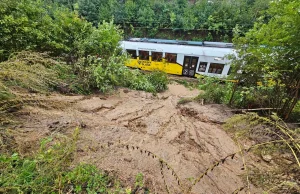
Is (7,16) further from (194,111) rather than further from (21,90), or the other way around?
(194,111)

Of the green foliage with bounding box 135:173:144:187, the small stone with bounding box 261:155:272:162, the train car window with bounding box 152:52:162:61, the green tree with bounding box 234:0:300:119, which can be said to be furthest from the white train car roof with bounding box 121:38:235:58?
the green foliage with bounding box 135:173:144:187

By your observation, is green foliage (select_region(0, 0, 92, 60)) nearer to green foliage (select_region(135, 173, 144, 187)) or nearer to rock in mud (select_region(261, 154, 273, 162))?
green foliage (select_region(135, 173, 144, 187))

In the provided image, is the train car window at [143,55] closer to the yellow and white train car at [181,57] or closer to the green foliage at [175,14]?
the yellow and white train car at [181,57]

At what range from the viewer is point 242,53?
14.0 feet

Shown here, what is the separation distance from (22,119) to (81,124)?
33.6 inches

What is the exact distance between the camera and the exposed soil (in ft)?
6.62

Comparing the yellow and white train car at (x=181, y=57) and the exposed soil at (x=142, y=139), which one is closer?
the exposed soil at (x=142, y=139)

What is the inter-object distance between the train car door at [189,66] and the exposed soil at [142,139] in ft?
22.1

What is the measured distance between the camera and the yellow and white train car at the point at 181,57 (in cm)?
974

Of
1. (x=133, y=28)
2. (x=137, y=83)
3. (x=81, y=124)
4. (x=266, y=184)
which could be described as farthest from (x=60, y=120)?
(x=133, y=28)

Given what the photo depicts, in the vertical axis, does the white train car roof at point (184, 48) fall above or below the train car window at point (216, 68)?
above

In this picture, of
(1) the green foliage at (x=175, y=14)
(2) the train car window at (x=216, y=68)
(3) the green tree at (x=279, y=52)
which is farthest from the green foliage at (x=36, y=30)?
(1) the green foliage at (x=175, y=14)

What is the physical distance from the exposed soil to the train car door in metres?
6.74

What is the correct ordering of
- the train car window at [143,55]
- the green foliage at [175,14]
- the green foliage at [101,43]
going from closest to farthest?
the green foliage at [101,43] → the train car window at [143,55] → the green foliage at [175,14]
